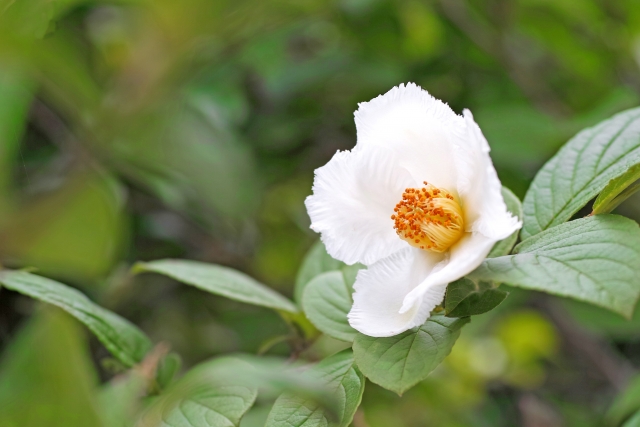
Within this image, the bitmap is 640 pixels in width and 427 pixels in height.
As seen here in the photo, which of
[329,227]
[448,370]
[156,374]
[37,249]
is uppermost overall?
[37,249]

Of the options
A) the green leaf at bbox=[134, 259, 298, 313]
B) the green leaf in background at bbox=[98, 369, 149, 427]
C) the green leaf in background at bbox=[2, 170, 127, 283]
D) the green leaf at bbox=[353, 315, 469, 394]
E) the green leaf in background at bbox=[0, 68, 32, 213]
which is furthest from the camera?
the green leaf at bbox=[134, 259, 298, 313]

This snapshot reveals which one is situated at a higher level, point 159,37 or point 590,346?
point 159,37

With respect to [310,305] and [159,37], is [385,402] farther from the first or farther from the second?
[159,37]

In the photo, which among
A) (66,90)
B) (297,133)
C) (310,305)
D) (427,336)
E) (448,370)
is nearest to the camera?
(66,90)

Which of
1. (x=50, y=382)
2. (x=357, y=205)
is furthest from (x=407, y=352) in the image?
(x=50, y=382)

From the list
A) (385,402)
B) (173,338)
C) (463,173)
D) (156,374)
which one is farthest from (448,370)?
(463,173)

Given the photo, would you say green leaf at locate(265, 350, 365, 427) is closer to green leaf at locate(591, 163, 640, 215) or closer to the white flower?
the white flower

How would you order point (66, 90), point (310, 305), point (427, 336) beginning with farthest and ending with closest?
point (310, 305)
point (427, 336)
point (66, 90)

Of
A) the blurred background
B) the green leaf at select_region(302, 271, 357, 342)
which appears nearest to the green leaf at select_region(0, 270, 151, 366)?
the green leaf at select_region(302, 271, 357, 342)

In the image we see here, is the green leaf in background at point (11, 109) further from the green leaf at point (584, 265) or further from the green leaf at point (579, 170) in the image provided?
the green leaf at point (579, 170)
